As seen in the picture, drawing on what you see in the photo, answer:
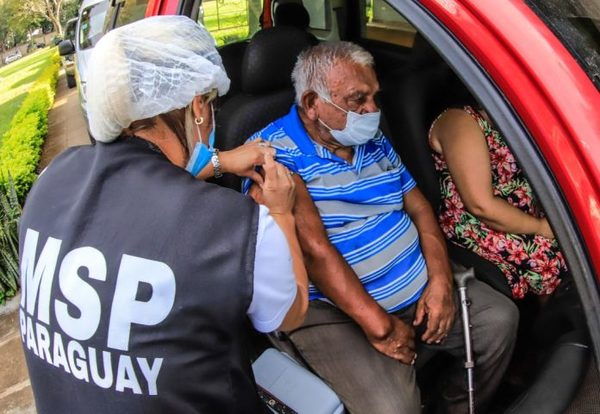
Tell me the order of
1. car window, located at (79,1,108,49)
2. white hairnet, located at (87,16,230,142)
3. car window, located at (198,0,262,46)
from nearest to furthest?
white hairnet, located at (87,16,230,142), car window, located at (198,0,262,46), car window, located at (79,1,108,49)

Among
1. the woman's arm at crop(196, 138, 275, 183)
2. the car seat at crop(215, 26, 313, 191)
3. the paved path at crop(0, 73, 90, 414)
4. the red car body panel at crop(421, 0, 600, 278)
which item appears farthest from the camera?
the paved path at crop(0, 73, 90, 414)

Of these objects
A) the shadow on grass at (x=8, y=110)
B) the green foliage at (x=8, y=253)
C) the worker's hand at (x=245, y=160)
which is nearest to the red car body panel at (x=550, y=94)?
the worker's hand at (x=245, y=160)

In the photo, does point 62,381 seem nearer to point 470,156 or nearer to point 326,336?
point 326,336

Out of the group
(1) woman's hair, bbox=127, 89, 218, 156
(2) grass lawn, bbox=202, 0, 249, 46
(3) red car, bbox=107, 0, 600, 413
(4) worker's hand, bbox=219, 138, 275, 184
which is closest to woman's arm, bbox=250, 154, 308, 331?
(4) worker's hand, bbox=219, 138, 275, 184

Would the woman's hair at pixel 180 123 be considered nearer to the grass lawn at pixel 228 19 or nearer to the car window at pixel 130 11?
the car window at pixel 130 11

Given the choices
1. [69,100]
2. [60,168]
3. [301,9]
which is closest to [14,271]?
[301,9]

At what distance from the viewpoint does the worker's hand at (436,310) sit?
186 cm

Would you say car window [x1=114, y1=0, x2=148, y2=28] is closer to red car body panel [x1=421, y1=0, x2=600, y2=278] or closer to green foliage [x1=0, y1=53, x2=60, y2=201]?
red car body panel [x1=421, y1=0, x2=600, y2=278]

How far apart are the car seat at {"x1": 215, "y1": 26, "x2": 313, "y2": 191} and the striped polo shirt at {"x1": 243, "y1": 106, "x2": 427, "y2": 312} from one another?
0.13 meters

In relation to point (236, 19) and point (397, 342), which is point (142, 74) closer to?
point (397, 342)

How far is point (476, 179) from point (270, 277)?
118cm

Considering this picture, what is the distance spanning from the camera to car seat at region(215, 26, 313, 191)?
6.86 ft

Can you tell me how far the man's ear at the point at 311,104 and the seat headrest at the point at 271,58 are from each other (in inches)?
11.2

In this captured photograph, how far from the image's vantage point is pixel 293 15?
293 centimetres
